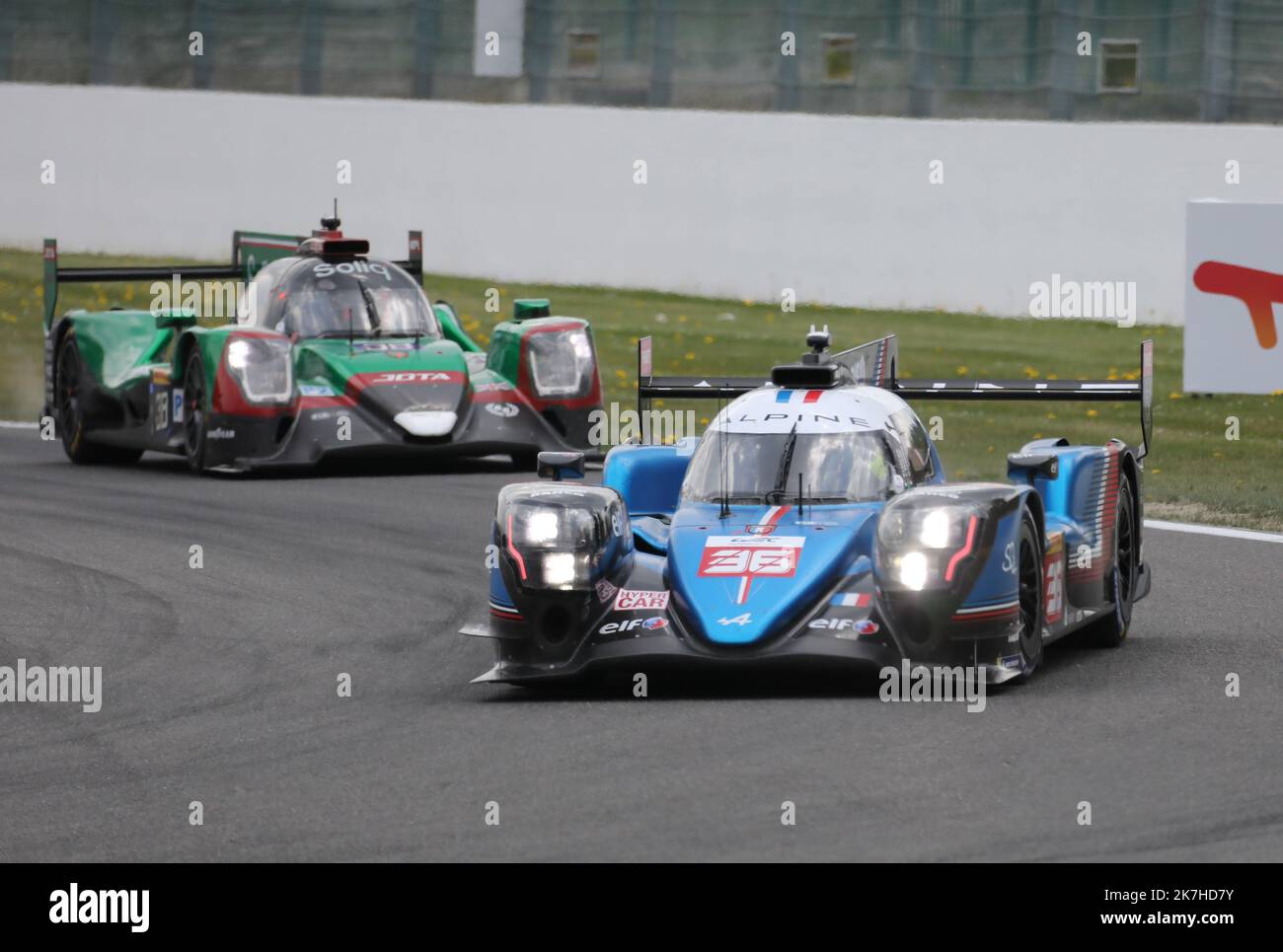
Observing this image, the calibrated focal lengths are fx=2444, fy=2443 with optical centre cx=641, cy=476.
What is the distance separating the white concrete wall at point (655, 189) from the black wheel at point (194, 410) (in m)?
11.2

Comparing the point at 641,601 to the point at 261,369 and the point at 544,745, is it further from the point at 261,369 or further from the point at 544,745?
the point at 261,369

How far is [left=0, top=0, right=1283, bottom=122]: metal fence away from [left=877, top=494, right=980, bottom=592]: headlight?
713 inches

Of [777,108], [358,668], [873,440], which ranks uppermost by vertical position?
[777,108]

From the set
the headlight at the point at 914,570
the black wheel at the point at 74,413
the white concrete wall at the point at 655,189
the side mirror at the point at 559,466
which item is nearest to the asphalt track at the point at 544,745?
the headlight at the point at 914,570

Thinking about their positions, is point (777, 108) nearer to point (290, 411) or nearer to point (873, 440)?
point (290, 411)

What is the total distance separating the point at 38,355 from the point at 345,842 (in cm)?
2043

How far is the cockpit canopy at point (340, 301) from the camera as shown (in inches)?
674

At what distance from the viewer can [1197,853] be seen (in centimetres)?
646

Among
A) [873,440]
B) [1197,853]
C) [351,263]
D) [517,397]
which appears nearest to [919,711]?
[873,440]

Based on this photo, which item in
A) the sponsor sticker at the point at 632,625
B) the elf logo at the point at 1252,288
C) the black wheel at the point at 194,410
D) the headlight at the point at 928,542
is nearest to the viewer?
the headlight at the point at 928,542

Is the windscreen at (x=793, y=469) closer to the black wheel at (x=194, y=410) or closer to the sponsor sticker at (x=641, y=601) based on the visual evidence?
the sponsor sticker at (x=641, y=601)

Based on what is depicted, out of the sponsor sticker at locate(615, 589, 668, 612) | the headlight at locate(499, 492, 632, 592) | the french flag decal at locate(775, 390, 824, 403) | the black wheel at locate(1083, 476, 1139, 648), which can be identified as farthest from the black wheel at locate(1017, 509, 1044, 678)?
the headlight at locate(499, 492, 632, 592)

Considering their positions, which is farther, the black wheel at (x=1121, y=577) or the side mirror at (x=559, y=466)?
the side mirror at (x=559, y=466)

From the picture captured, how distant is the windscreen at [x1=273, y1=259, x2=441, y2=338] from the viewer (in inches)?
674
